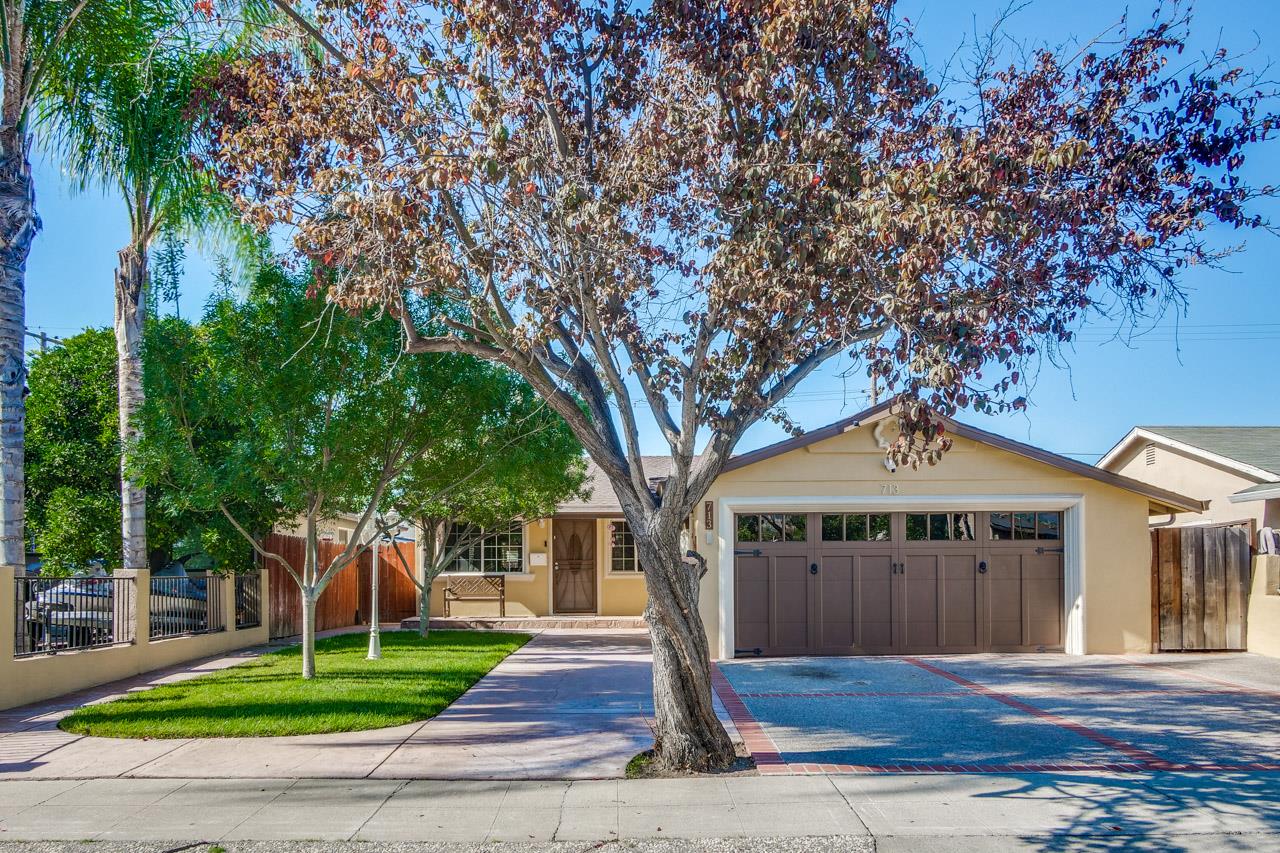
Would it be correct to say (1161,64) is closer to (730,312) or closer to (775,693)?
(730,312)

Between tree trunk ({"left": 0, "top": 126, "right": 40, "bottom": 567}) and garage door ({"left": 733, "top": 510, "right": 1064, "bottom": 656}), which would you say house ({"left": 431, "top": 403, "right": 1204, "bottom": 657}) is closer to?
garage door ({"left": 733, "top": 510, "right": 1064, "bottom": 656})

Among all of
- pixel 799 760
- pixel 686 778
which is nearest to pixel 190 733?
pixel 686 778

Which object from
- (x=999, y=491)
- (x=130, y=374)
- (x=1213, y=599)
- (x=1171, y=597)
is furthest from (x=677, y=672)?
(x=1213, y=599)

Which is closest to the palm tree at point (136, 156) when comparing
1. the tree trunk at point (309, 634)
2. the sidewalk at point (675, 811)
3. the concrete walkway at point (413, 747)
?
the tree trunk at point (309, 634)

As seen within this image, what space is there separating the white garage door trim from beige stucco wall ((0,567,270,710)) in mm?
7959

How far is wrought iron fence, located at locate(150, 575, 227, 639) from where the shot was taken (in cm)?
1400

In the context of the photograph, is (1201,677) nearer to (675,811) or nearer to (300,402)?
(675,811)

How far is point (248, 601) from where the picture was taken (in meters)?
→ 17.2

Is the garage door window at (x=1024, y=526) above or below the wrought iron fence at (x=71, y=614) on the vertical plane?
above

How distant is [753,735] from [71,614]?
28.3 feet

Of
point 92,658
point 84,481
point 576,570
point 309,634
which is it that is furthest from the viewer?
point 576,570

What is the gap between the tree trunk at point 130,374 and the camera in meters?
13.6

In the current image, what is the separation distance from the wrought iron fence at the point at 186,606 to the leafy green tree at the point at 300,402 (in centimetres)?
235

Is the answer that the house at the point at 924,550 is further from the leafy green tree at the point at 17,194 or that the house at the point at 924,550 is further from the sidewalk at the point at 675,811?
the leafy green tree at the point at 17,194
